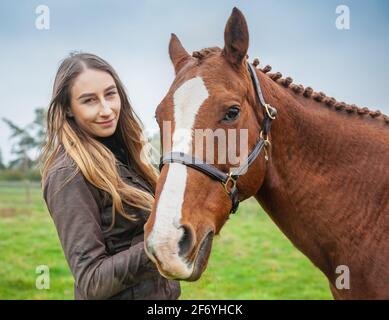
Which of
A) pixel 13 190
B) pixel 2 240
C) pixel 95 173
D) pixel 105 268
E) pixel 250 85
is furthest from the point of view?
pixel 13 190

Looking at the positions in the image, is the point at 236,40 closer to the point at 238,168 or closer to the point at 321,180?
the point at 238,168

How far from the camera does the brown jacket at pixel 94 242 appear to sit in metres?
2.62

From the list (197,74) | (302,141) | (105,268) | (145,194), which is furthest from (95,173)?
(302,141)

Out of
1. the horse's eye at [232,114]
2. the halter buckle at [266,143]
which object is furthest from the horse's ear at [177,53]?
the halter buckle at [266,143]

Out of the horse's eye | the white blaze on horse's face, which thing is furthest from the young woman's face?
the horse's eye

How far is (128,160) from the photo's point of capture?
132 inches

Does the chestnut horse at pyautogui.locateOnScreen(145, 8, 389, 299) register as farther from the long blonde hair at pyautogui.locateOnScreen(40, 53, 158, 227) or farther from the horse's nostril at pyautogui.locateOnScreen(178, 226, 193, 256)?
the long blonde hair at pyautogui.locateOnScreen(40, 53, 158, 227)

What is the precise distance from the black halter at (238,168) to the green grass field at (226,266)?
15.5ft

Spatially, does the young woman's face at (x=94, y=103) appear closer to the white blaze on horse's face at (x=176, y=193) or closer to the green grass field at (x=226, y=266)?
the white blaze on horse's face at (x=176, y=193)

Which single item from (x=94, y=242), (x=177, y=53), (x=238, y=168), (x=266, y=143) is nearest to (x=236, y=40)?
(x=177, y=53)

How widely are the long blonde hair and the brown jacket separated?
0.07 metres

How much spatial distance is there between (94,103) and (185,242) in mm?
1202

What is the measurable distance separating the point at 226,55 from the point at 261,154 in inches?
26.6
